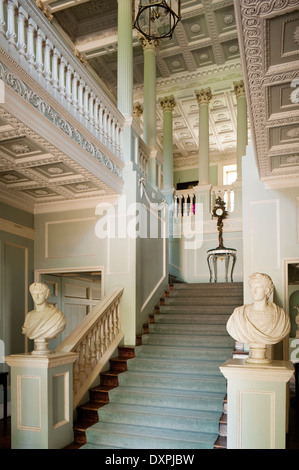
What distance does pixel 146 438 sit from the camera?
435 centimetres

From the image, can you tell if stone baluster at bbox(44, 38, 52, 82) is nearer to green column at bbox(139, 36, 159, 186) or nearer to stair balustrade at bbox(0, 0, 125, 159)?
stair balustrade at bbox(0, 0, 125, 159)

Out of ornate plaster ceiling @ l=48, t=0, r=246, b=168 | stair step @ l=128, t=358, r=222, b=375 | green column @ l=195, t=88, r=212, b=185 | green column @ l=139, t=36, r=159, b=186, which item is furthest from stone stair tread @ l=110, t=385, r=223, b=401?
ornate plaster ceiling @ l=48, t=0, r=246, b=168

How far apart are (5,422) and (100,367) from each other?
147 cm

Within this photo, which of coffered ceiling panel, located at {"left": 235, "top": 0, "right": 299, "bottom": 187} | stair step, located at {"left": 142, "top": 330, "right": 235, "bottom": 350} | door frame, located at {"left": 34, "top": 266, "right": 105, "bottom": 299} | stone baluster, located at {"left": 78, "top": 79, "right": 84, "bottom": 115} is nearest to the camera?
coffered ceiling panel, located at {"left": 235, "top": 0, "right": 299, "bottom": 187}

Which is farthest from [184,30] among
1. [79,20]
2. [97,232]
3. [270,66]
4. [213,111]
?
[270,66]

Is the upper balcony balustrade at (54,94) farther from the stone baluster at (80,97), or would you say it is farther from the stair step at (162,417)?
the stair step at (162,417)

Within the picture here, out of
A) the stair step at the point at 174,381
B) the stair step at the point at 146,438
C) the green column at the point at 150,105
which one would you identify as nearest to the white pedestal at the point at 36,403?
the stair step at the point at 146,438

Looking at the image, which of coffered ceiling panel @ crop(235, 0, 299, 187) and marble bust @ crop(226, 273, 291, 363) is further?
marble bust @ crop(226, 273, 291, 363)

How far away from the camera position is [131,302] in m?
6.59

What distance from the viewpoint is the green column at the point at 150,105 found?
8281 millimetres

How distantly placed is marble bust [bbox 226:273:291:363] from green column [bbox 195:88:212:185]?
301 inches

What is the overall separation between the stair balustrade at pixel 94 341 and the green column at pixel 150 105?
2919 millimetres

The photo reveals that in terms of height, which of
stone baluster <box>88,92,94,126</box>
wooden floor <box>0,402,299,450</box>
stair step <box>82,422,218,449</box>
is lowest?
wooden floor <box>0,402,299,450</box>

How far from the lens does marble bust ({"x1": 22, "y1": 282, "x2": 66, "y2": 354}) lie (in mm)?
4379
